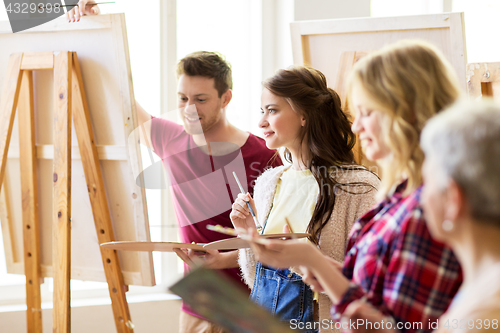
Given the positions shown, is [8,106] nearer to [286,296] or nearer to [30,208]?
[30,208]

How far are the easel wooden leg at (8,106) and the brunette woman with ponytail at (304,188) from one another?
0.92m

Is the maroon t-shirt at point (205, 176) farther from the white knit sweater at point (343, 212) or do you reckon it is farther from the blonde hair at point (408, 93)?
the blonde hair at point (408, 93)

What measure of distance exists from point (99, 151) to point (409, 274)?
4.54 ft

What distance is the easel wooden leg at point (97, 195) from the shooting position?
5.91 feet

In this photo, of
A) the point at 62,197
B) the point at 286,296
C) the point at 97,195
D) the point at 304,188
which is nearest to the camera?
the point at 286,296

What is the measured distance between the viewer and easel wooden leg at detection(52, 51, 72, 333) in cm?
170

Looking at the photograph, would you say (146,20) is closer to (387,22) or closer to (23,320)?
(387,22)

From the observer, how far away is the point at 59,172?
1731 mm

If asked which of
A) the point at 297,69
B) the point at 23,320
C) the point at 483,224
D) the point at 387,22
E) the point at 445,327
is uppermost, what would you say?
the point at 387,22

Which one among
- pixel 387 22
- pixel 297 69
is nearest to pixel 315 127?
pixel 297 69

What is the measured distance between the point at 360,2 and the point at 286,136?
4.89 ft

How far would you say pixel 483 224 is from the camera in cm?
63

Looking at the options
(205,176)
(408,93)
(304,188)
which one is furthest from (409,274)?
(205,176)

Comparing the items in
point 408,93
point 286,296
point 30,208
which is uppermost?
point 408,93
